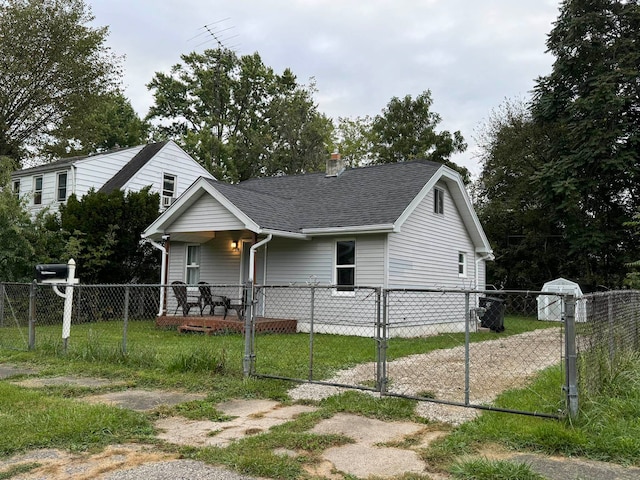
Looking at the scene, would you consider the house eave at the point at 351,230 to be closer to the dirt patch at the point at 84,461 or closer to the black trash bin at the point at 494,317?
the black trash bin at the point at 494,317

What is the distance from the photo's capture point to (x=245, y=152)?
35.2 meters

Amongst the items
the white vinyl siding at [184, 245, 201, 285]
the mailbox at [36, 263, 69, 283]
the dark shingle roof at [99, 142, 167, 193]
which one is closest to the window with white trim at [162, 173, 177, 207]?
the dark shingle roof at [99, 142, 167, 193]

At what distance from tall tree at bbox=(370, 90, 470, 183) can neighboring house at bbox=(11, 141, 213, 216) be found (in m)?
16.4

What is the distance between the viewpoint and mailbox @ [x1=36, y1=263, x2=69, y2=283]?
27.6ft

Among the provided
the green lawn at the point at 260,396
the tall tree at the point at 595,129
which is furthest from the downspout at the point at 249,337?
the tall tree at the point at 595,129

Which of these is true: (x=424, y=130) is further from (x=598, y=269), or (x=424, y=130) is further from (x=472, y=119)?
(x=598, y=269)

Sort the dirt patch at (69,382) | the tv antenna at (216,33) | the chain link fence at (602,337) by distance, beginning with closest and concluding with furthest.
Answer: the chain link fence at (602,337) → the dirt patch at (69,382) → the tv antenna at (216,33)

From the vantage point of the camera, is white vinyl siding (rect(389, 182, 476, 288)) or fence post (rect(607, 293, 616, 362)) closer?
fence post (rect(607, 293, 616, 362))

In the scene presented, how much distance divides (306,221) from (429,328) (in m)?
4.65

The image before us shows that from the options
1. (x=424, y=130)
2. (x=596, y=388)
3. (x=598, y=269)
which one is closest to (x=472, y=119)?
(x=424, y=130)

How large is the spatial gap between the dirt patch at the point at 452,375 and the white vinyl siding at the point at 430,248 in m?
3.31

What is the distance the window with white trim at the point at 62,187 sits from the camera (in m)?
20.2

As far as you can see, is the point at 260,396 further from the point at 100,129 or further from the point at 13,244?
the point at 100,129

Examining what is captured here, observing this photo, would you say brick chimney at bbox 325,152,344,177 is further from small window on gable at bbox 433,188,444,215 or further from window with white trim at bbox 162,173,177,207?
window with white trim at bbox 162,173,177,207
